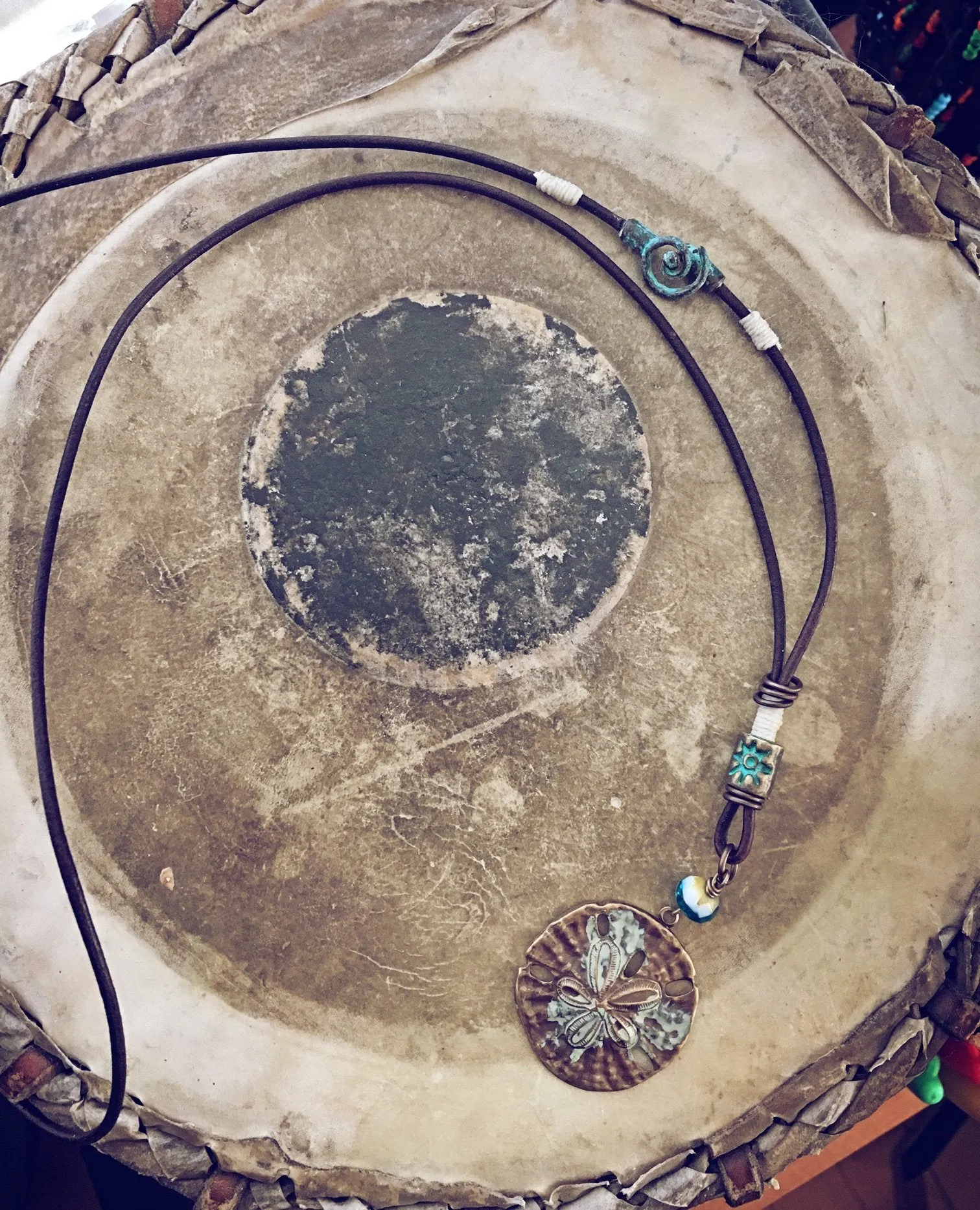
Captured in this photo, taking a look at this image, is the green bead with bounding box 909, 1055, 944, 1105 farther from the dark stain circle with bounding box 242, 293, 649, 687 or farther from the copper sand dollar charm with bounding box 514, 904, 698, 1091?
the dark stain circle with bounding box 242, 293, 649, 687

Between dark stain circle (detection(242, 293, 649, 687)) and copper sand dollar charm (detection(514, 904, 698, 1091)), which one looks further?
dark stain circle (detection(242, 293, 649, 687))

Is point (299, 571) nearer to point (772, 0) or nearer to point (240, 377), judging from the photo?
point (240, 377)

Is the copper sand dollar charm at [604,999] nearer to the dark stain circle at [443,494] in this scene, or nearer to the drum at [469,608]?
the drum at [469,608]

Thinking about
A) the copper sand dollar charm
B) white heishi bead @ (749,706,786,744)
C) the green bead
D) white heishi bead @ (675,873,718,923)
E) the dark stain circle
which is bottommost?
the green bead

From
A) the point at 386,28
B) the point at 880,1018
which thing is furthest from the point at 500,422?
the point at 880,1018

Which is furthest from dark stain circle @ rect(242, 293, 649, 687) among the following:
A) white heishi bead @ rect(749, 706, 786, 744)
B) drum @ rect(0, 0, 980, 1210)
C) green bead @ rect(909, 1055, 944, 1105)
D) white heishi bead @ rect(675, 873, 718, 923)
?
green bead @ rect(909, 1055, 944, 1105)

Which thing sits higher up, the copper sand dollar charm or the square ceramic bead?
the square ceramic bead
